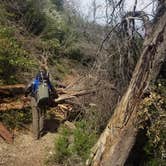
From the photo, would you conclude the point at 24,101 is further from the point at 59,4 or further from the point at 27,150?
the point at 59,4

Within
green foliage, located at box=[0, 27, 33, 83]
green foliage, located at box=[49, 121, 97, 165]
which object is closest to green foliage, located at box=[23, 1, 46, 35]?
green foliage, located at box=[0, 27, 33, 83]

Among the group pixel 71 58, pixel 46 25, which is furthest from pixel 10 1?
pixel 71 58

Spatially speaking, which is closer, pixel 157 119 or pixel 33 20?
pixel 157 119

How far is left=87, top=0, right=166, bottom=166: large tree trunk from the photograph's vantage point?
8500 mm

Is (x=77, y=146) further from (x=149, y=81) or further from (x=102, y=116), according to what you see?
(x=149, y=81)

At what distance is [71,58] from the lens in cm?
2080

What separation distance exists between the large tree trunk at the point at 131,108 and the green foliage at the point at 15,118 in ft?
12.9

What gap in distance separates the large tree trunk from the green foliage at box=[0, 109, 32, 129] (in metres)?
3.95

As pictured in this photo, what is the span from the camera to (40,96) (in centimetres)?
1094

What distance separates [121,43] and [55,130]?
151 inches

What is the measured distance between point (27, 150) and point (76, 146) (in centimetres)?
172

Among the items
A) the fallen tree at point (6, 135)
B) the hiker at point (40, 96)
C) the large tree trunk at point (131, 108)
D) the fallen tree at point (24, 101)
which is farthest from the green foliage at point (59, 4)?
the large tree trunk at point (131, 108)

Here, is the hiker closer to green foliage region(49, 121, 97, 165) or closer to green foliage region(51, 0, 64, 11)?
green foliage region(49, 121, 97, 165)

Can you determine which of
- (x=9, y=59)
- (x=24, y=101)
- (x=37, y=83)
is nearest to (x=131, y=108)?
(x=37, y=83)
